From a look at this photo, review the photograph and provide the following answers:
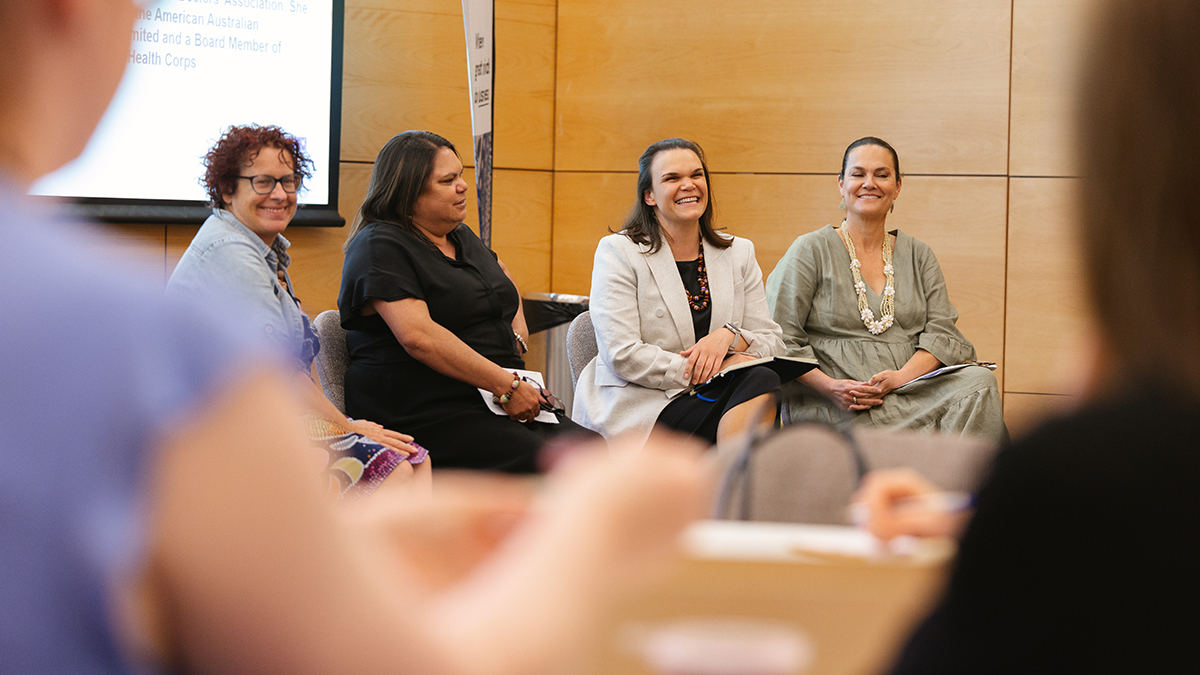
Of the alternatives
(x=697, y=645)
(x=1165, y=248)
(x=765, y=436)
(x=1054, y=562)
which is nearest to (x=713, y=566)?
(x=697, y=645)

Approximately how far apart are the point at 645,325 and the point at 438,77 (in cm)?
231

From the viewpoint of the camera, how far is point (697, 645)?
2.62 ft

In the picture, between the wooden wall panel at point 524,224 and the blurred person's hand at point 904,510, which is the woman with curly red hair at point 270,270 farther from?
the wooden wall panel at point 524,224

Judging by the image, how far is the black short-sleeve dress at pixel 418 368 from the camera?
3.22 meters

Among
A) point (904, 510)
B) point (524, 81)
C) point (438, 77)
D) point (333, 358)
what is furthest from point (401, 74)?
point (904, 510)

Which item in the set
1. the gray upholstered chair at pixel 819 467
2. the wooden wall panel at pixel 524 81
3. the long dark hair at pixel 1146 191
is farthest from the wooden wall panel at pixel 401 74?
the long dark hair at pixel 1146 191

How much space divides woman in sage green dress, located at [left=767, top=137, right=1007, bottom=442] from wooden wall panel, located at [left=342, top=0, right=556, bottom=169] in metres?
2.08

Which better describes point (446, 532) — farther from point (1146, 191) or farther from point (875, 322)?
point (875, 322)

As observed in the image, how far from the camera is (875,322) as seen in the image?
4.02m

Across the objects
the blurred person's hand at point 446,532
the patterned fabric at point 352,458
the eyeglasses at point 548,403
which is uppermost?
the blurred person's hand at point 446,532

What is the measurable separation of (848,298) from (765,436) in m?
2.38

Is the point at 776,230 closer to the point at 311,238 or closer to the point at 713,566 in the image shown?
the point at 311,238

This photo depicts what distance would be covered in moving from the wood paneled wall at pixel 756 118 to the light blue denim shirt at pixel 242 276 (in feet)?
6.76

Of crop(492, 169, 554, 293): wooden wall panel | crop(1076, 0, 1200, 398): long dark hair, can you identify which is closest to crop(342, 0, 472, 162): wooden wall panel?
crop(492, 169, 554, 293): wooden wall panel
